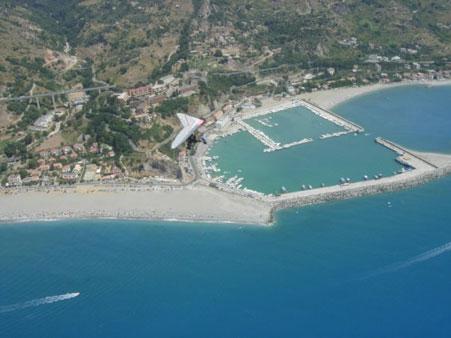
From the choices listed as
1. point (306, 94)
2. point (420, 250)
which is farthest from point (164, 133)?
point (420, 250)

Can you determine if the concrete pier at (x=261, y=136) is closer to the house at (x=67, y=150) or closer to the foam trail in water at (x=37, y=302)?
the house at (x=67, y=150)

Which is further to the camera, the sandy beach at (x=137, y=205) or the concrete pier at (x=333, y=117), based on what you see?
the concrete pier at (x=333, y=117)

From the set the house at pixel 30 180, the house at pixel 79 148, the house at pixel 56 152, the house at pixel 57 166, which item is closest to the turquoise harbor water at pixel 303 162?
the house at pixel 79 148

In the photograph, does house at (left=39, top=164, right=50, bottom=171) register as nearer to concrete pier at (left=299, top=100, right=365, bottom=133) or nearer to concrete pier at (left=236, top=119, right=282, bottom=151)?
concrete pier at (left=236, top=119, right=282, bottom=151)

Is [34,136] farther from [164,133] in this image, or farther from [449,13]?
[449,13]

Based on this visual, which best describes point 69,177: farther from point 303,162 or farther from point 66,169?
point 303,162

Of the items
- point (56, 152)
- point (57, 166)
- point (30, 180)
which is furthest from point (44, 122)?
point (30, 180)
